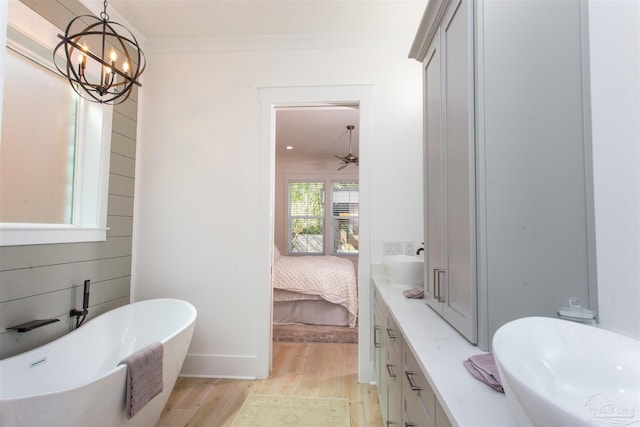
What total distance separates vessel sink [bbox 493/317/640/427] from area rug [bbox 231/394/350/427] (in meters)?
1.63

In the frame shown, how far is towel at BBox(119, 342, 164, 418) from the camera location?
1.42 m

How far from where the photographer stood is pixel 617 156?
0.91m

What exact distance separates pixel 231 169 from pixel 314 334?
2026 millimetres

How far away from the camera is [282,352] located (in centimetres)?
308

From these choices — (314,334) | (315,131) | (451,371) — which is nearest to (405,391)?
(451,371)

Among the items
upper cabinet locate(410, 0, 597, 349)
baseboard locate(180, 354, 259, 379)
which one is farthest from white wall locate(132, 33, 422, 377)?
upper cabinet locate(410, 0, 597, 349)

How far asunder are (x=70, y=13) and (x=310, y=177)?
456 centimetres

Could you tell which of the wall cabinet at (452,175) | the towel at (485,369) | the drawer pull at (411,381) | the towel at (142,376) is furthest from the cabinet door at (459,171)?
the towel at (142,376)

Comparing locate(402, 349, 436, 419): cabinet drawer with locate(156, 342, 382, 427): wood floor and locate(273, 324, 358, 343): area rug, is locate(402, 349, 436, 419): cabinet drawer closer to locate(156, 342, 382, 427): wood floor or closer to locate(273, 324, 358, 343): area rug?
locate(156, 342, 382, 427): wood floor

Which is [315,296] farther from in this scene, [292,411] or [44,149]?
[44,149]

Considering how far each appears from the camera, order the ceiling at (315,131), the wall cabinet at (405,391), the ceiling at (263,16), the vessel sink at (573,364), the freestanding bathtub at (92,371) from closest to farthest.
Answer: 1. the vessel sink at (573,364)
2. the wall cabinet at (405,391)
3. the freestanding bathtub at (92,371)
4. the ceiling at (263,16)
5. the ceiling at (315,131)

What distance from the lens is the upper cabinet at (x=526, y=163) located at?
97cm

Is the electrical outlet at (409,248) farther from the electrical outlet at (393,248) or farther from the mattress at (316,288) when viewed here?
the mattress at (316,288)

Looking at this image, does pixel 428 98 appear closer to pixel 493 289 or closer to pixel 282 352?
pixel 493 289
